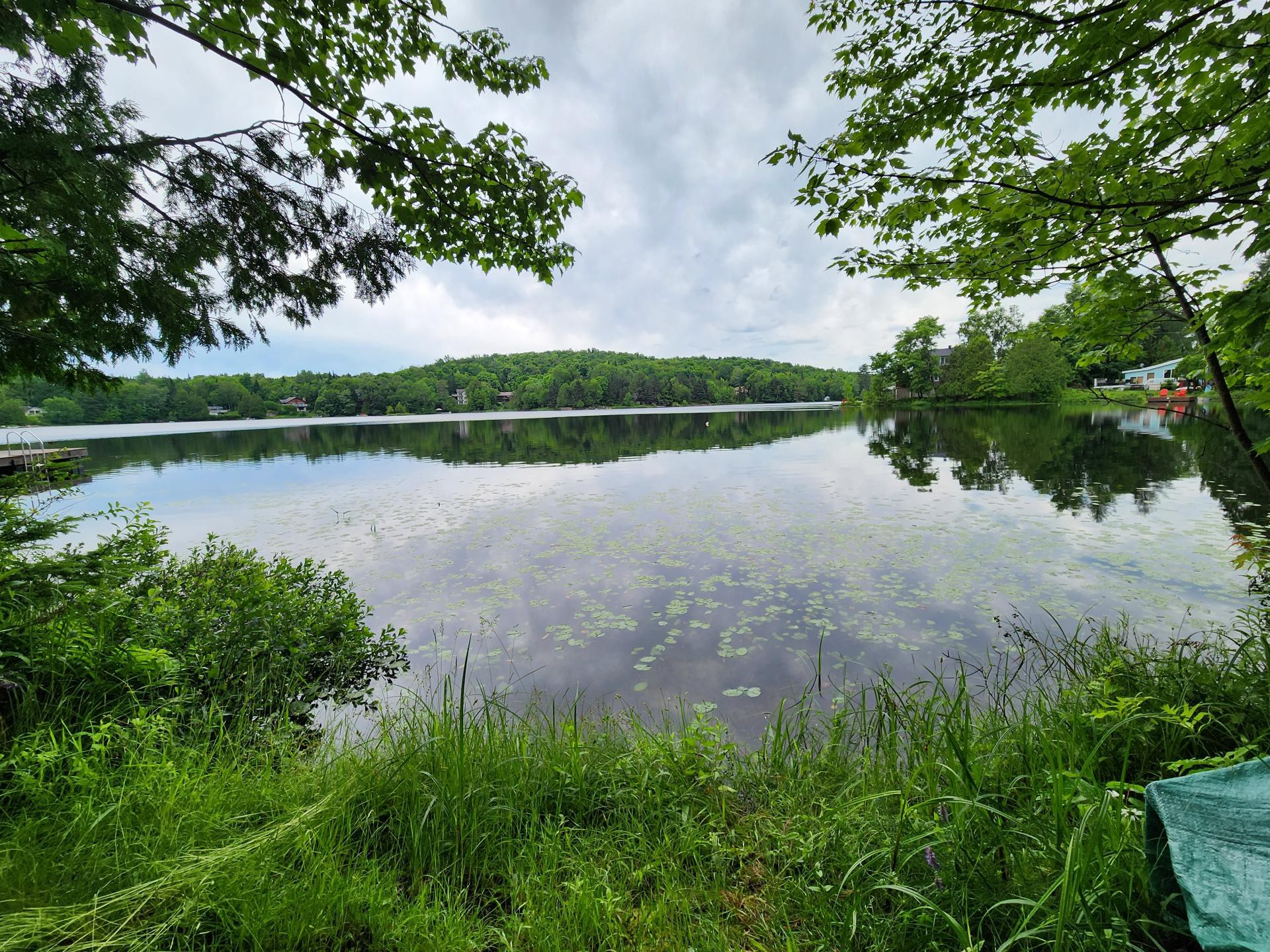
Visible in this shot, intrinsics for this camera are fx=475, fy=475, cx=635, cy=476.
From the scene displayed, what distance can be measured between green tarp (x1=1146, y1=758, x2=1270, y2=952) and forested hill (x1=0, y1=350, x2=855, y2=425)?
3102 inches

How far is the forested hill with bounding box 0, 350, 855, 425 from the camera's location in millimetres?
65062

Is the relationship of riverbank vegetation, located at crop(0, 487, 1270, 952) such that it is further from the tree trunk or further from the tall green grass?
the tree trunk

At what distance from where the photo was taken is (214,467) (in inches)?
830

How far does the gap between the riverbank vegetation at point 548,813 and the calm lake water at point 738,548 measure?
4.36ft

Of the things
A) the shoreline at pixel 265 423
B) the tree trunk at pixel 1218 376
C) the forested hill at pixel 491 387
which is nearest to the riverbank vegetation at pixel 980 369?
the shoreline at pixel 265 423

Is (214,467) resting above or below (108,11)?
below

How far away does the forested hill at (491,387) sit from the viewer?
6506 cm

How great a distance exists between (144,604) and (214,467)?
22.4m

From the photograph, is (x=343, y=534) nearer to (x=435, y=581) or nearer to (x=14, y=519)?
(x=435, y=581)

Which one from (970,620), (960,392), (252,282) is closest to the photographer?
(252,282)

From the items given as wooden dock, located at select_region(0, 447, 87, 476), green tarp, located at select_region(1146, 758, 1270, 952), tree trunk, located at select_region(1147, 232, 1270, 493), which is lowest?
wooden dock, located at select_region(0, 447, 87, 476)

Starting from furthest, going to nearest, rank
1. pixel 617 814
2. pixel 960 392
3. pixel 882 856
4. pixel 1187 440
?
1. pixel 960 392
2. pixel 1187 440
3. pixel 617 814
4. pixel 882 856

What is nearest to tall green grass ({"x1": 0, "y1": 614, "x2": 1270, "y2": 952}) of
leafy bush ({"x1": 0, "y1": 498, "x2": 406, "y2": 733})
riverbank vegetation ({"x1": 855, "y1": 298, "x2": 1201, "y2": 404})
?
leafy bush ({"x1": 0, "y1": 498, "x2": 406, "y2": 733})

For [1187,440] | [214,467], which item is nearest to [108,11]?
[214,467]
